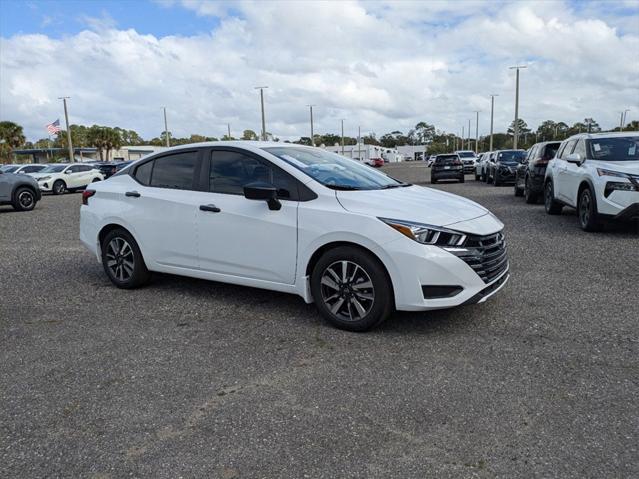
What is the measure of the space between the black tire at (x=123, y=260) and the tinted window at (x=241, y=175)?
4.30ft

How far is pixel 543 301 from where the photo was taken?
5230mm

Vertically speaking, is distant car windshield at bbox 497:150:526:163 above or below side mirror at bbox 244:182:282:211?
above

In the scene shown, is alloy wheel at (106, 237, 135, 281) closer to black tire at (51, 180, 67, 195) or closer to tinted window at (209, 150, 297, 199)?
tinted window at (209, 150, 297, 199)

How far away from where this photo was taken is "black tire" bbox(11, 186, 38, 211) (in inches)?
643

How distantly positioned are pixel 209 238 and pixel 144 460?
2.70 meters

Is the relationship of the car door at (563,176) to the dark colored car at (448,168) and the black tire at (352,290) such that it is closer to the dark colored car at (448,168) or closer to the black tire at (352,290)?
the black tire at (352,290)

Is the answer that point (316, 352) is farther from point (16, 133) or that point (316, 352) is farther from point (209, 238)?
point (16, 133)

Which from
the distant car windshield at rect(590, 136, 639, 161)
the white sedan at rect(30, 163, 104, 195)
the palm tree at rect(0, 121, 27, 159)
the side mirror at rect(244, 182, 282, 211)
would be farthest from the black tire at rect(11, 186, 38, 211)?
the palm tree at rect(0, 121, 27, 159)

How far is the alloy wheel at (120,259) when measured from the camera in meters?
5.95

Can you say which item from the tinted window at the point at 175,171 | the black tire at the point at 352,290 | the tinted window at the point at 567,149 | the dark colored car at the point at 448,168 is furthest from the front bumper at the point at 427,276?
the dark colored car at the point at 448,168

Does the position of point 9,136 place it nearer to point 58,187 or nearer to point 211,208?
point 58,187

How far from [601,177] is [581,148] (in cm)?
153

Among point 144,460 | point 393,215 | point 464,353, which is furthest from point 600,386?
point 144,460

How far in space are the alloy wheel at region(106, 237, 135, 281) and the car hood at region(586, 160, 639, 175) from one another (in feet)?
24.1
